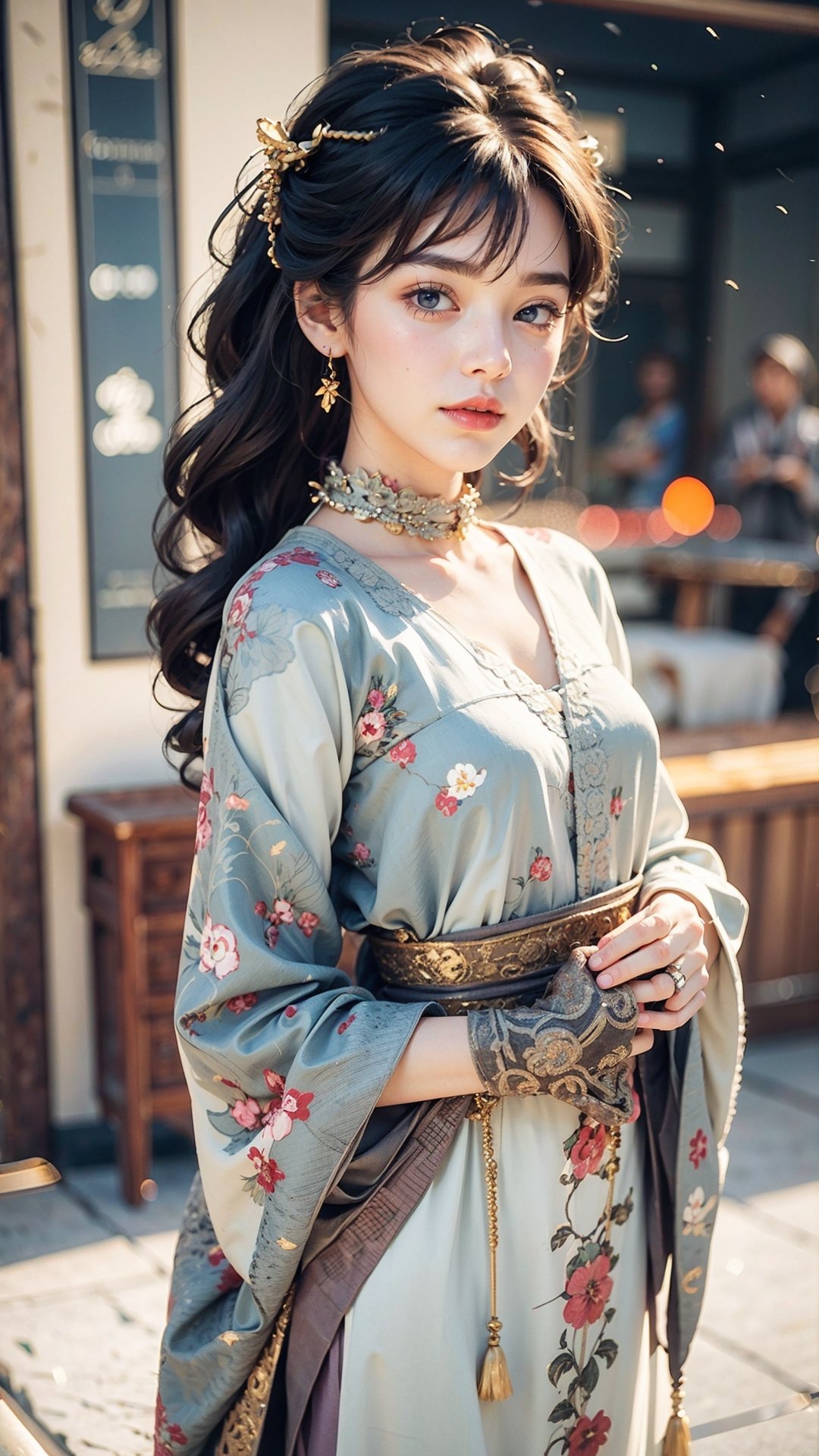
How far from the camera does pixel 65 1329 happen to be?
2.41 meters

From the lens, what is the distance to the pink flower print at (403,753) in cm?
120

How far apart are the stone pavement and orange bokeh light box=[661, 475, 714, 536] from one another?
12.1ft

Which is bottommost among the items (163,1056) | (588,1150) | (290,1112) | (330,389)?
(163,1056)

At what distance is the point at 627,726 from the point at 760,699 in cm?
352

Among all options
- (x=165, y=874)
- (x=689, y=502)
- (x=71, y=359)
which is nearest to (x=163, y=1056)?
(x=165, y=874)

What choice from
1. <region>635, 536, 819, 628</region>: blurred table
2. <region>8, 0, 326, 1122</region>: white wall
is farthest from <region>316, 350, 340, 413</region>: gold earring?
<region>635, 536, 819, 628</region>: blurred table

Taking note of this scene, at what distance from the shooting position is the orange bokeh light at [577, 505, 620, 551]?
5.77 metres

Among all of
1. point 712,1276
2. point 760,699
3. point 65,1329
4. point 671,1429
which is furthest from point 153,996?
point 760,699

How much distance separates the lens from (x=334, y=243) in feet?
3.99

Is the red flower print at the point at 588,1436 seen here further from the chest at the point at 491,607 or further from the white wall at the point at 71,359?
the white wall at the point at 71,359

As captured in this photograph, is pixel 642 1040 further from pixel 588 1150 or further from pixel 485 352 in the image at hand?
pixel 485 352

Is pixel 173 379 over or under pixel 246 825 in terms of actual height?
over

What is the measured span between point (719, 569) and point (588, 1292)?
4229 mm

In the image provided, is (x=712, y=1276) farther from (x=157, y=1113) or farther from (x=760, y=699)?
(x=760, y=699)
